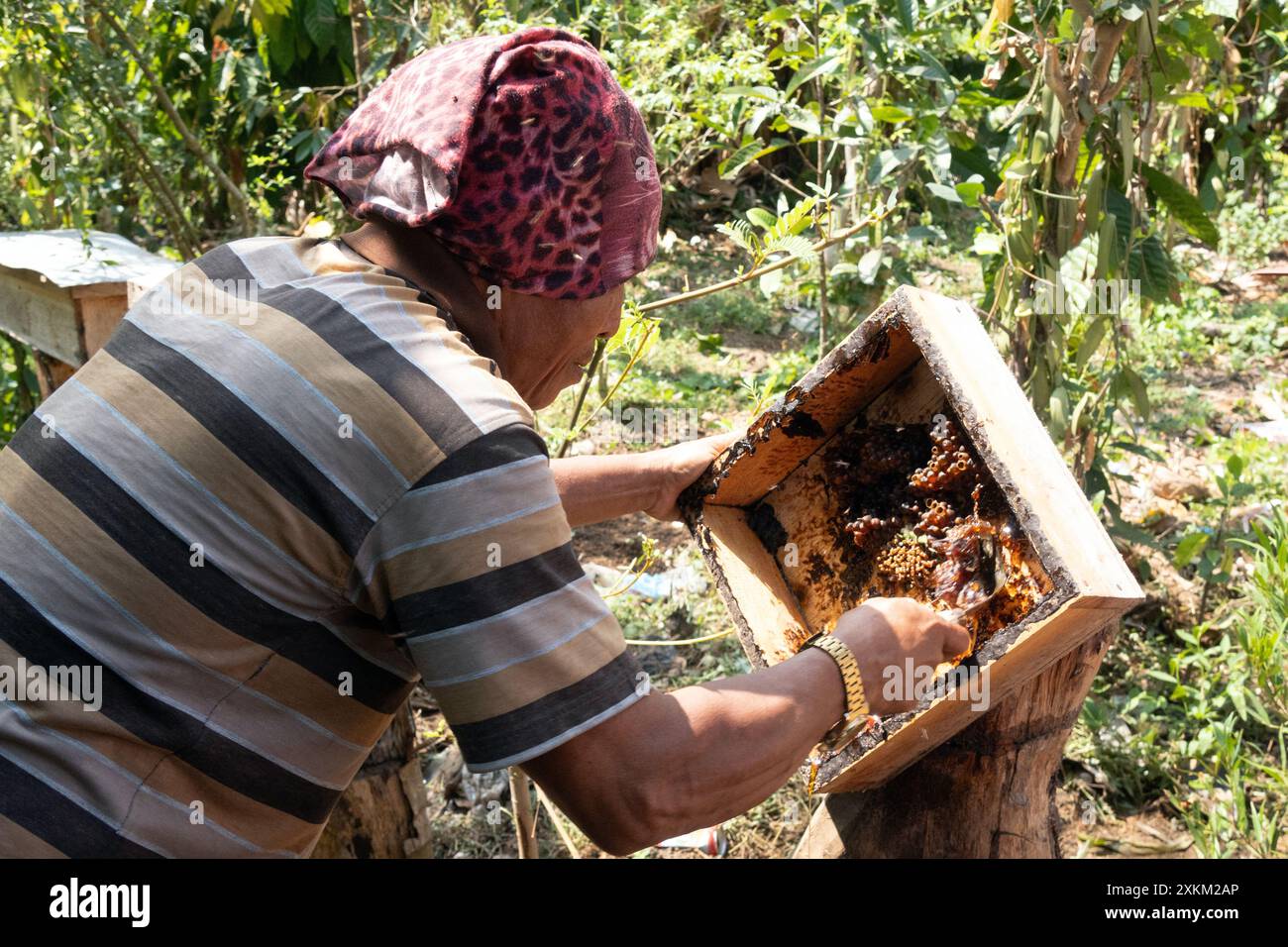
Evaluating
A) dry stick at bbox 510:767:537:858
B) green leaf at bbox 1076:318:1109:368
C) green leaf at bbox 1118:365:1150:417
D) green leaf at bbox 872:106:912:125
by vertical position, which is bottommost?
dry stick at bbox 510:767:537:858

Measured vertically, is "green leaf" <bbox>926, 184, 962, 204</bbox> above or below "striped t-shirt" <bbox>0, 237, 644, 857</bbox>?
above

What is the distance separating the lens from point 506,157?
1539 millimetres

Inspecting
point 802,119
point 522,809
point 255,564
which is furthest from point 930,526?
point 802,119

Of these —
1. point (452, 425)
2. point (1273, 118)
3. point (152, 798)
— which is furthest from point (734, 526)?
point (1273, 118)

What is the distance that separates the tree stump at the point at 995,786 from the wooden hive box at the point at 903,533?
0.22 feet

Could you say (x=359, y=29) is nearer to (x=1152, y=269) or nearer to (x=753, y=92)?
(x=753, y=92)

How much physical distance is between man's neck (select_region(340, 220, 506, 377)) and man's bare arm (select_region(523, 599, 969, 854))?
1.91ft

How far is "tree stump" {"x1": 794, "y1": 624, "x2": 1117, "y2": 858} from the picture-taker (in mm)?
1951

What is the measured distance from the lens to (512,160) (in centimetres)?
154

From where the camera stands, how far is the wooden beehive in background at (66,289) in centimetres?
319

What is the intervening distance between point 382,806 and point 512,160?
5.69 feet

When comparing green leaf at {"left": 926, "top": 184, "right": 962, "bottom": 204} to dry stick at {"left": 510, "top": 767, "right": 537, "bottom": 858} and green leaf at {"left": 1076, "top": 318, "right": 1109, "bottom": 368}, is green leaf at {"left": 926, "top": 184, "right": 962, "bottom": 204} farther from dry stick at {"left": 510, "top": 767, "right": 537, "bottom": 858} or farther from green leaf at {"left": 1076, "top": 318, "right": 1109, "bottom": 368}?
dry stick at {"left": 510, "top": 767, "right": 537, "bottom": 858}

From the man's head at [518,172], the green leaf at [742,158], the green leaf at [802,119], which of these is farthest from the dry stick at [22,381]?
the man's head at [518,172]

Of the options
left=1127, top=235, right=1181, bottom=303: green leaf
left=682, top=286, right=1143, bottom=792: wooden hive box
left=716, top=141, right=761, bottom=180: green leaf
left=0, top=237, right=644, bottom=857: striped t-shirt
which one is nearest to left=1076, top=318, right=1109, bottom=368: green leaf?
left=1127, top=235, right=1181, bottom=303: green leaf
